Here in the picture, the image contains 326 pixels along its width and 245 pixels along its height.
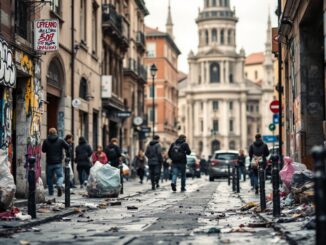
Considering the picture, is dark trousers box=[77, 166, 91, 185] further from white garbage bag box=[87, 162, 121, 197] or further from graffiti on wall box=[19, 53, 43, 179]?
graffiti on wall box=[19, 53, 43, 179]

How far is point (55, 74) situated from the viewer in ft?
94.2

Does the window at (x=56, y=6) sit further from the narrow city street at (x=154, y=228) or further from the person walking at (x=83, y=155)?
the narrow city street at (x=154, y=228)

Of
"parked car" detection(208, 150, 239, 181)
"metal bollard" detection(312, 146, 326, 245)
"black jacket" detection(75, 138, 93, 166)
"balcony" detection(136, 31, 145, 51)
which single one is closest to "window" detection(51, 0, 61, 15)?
"black jacket" detection(75, 138, 93, 166)

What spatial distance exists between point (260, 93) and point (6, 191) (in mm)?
157420

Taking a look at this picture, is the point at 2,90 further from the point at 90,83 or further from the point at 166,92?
the point at 166,92

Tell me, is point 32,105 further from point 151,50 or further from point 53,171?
point 151,50

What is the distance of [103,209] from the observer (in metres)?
17.8

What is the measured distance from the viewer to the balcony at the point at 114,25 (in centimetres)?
4009

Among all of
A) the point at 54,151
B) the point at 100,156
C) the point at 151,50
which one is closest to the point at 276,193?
the point at 54,151

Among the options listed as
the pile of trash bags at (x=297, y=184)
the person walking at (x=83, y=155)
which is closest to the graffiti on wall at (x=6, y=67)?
the pile of trash bags at (x=297, y=184)

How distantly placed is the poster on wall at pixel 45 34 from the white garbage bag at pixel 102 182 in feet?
10.9

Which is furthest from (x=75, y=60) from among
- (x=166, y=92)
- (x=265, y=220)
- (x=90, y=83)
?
(x=166, y=92)

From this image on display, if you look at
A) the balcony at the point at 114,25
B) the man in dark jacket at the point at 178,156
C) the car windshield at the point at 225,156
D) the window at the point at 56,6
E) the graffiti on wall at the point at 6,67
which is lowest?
the man in dark jacket at the point at 178,156

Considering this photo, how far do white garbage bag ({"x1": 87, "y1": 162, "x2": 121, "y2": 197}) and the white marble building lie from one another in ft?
445
